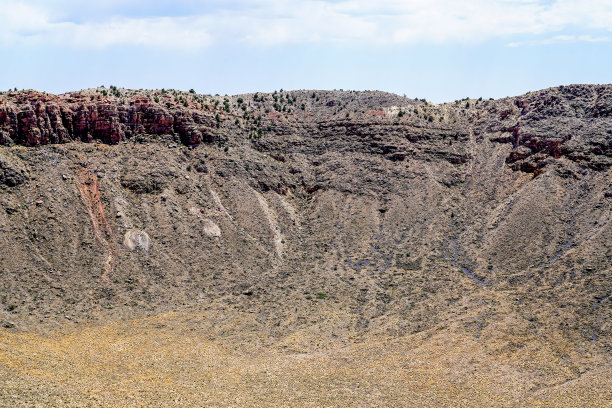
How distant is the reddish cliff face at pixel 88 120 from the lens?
221 feet

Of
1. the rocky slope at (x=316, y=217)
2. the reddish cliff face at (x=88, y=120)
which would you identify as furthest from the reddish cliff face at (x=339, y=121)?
the rocky slope at (x=316, y=217)

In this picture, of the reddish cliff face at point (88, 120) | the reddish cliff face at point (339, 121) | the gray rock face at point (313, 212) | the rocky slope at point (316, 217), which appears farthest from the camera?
the reddish cliff face at point (339, 121)

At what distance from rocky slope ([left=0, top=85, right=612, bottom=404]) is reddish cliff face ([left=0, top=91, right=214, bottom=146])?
0.61ft

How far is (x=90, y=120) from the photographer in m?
72.9

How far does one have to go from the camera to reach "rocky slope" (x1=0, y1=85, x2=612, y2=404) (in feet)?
179

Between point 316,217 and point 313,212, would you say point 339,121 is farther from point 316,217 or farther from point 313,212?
point 316,217

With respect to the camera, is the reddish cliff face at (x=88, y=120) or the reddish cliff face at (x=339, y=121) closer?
the reddish cliff face at (x=88, y=120)

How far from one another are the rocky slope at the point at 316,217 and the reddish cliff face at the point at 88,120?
0.18 metres

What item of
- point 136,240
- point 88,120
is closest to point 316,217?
point 136,240

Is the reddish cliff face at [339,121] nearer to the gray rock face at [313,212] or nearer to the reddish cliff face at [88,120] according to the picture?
the reddish cliff face at [88,120]

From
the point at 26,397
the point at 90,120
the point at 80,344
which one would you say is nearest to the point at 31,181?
the point at 90,120

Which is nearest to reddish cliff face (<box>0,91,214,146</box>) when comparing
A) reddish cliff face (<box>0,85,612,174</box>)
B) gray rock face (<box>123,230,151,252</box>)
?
reddish cliff face (<box>0,85,612,174</box>)

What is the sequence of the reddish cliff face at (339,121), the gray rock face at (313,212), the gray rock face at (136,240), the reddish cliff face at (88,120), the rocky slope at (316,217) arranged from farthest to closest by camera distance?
the reddish cliff face at (339,121)
the reddish cliff face at (88,120)
the gray rock face at (136,240)
the gray rock face at (313,212)
the rocky slope at (316,217)

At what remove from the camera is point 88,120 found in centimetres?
7269
